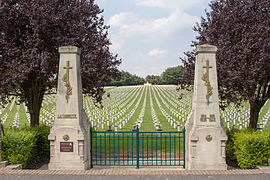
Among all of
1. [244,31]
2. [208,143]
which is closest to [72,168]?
[208,143]

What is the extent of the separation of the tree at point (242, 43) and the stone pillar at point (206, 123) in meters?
1.87

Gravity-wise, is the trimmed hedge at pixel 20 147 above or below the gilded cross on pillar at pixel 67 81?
below

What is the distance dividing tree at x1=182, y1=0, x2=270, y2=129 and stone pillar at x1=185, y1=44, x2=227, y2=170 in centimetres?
187

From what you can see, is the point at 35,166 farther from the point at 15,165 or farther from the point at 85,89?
the point at 85,89

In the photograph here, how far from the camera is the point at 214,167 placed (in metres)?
7.42

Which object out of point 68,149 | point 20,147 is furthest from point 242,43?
point 20,147

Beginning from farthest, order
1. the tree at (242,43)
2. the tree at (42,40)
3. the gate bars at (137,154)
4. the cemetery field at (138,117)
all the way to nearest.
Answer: the cemetery field at (138,117) < the tree at (242,43) < the tree at (42,40) < the gate bars at (137,154)

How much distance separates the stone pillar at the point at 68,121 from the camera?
744cm

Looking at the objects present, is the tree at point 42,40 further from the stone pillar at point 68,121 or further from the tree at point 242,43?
the tree at point 242,43

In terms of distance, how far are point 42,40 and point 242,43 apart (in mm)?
7731

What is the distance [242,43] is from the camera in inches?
351

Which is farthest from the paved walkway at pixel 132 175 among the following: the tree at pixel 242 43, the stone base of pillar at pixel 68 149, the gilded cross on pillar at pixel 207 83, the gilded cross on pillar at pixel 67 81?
the tree at pixel 242 43

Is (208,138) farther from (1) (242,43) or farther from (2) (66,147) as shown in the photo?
(2) (66,147)

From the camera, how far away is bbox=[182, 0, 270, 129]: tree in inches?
341
